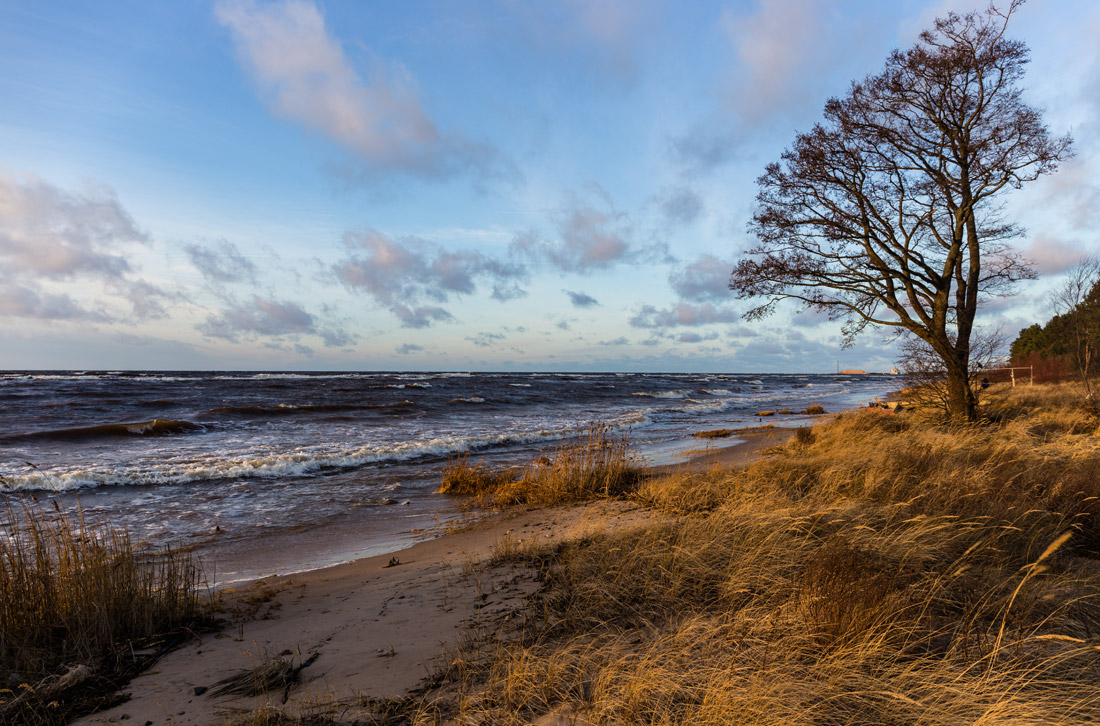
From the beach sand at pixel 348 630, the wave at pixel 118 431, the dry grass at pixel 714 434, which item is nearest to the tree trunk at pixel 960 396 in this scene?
the dry grass at pixel 714 434

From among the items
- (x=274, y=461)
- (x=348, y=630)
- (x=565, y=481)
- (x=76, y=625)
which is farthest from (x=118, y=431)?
(x=348, y=630)

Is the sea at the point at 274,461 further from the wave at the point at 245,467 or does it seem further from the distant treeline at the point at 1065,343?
the distant treeline at the point at 1065,343

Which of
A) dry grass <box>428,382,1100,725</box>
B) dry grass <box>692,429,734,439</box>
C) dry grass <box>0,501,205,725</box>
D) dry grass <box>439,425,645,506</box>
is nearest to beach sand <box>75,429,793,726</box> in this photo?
dry grass <box>0,501,205,725</box>

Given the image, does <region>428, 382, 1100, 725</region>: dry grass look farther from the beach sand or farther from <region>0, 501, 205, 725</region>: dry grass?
<region>0, 501, 205, 725</region>: dry grass

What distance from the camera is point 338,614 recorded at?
4832 mm

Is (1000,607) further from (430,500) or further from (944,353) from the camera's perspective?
(944,353)

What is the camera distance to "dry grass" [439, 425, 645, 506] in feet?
31.2

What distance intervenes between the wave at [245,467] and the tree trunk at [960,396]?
1296cm

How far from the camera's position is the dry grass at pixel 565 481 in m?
9.51

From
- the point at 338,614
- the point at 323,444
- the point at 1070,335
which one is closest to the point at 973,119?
the point at 1070,335

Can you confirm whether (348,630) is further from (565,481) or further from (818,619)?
(565,481)

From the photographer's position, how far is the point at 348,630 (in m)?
4.41

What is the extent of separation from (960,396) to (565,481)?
9687mm

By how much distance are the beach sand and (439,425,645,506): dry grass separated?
2391 mm
